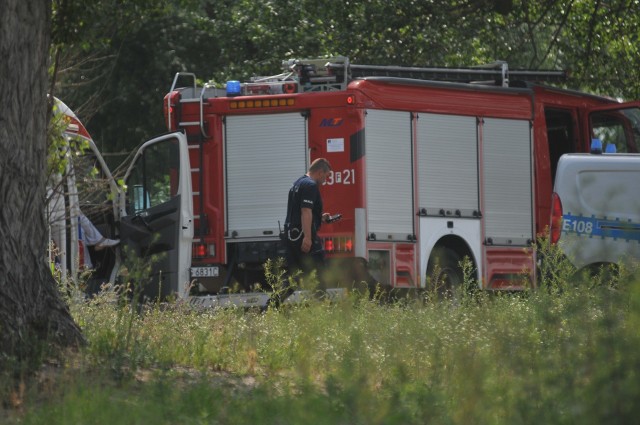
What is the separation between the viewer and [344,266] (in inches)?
597

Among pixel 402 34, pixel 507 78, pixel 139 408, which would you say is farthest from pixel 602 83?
pixel 139 408

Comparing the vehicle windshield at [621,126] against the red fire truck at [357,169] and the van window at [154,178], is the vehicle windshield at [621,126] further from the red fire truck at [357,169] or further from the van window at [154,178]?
the van window at [154,178]

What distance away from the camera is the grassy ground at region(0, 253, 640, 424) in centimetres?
539

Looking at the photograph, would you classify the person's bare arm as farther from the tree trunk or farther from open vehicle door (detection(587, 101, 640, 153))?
open vehicle door (detection(587, 101, 640, 153))

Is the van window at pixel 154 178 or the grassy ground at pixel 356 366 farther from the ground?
the van window at pixel 154 178

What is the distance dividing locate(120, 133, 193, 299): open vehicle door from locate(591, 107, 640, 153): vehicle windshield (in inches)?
232

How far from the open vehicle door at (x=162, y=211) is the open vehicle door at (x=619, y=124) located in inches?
229

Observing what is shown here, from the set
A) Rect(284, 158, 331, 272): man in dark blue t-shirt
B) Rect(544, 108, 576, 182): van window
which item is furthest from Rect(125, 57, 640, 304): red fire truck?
Rect(544, 108, 576, 182): van window

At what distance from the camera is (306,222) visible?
1348 centimetres

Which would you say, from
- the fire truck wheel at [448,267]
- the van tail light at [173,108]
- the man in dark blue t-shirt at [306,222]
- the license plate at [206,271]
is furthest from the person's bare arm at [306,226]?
the van tail light at [173,108]

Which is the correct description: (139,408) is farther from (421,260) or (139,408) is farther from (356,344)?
(421,260)

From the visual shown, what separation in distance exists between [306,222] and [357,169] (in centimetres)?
199

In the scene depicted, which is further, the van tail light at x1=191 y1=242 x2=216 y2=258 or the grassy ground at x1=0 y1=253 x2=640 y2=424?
the van tail light at x1=191 y1=242 x2=216 y2=258

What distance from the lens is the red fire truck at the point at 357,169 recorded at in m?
15.4
